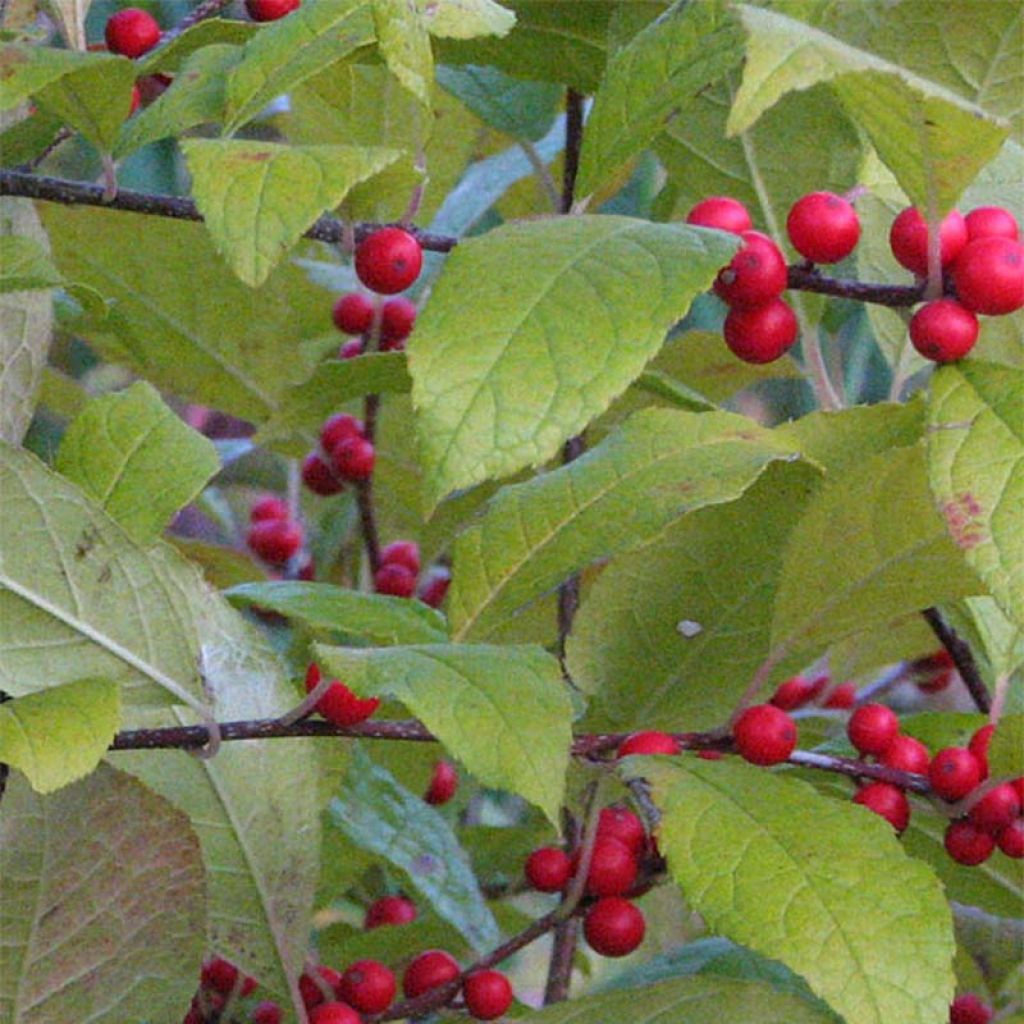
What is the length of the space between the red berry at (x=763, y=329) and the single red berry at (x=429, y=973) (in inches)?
16.4

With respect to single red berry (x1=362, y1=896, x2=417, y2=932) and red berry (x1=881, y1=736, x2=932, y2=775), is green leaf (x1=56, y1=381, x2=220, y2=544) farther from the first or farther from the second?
single red berry (x1=362, y1=896, x2=417, y2=932)

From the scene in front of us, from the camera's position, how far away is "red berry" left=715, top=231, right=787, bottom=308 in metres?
0.77

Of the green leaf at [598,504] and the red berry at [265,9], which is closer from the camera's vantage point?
the green leaf at [598,504]

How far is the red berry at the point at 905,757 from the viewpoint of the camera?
35.6 inches

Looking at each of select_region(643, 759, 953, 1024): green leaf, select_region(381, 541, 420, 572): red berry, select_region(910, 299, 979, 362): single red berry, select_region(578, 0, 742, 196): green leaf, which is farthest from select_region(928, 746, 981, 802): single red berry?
select_region(381, 541, 420, 572): red berry

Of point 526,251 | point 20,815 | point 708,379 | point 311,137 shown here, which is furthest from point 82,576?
point 708,379

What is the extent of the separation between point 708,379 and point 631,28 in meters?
0.36

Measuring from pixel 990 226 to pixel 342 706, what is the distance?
36 centimetres

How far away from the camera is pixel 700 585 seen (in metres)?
0.89

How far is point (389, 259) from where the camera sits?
29.8 inches

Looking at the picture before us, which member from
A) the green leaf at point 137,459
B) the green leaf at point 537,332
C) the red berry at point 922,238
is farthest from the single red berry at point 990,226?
the green leaf at point 137,459

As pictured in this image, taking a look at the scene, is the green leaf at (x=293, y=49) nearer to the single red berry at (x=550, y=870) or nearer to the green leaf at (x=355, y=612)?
the green leaf at (x=355, y=612)

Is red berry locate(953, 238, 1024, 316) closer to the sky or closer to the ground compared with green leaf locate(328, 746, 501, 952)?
closer to the sky

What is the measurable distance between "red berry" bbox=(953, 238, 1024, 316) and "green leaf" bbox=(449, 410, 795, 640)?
106mm
